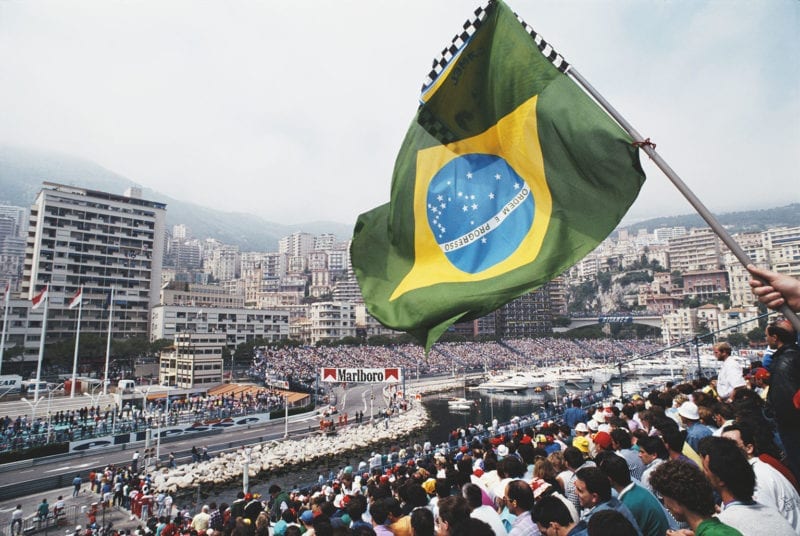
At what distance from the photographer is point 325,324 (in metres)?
93.9

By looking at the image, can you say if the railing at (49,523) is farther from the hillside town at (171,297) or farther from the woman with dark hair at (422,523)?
the hillside town at (171,297)

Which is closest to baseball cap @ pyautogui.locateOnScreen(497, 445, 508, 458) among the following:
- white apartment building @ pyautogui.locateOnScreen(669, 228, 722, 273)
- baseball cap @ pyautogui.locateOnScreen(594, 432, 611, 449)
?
baseball cap @ pyautogui.locateOnScreen(594, 432, 611, 449)

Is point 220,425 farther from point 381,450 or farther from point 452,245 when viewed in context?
point 452,245

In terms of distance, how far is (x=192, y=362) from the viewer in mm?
49156

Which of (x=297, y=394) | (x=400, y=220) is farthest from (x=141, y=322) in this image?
(x=400, y=220)

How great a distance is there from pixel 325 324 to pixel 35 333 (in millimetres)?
47862

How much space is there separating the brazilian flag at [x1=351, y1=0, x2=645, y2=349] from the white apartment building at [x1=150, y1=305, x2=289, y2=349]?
219 ft

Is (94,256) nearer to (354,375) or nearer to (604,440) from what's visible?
(354,375)

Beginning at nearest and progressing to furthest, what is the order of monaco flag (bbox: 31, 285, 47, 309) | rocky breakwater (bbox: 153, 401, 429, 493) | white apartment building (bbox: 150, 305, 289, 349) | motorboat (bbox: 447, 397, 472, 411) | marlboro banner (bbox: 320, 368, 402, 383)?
rocky breakwater (bbox: 153, 401, 429, 493) < marlboro banner (bbox: 320, 368, 402, 383) < monaco flag (bbox: 31, 285, 47, 309) < motorboat (bbox: 447, 397, 472, 411) < white apartment building (bbox: 150, 305, 289, 349)

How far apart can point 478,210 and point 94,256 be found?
3214 inches

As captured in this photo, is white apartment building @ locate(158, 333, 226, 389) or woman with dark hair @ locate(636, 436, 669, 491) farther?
white apartment building @ locate(158, 333, 226, 389)

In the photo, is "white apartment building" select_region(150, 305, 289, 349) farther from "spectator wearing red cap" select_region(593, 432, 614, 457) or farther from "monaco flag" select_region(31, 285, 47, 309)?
"spectator wearing red cap" select_region(593, 432, 614, 457)

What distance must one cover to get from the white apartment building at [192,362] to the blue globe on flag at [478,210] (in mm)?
49721

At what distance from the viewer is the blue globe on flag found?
522 centimetres
